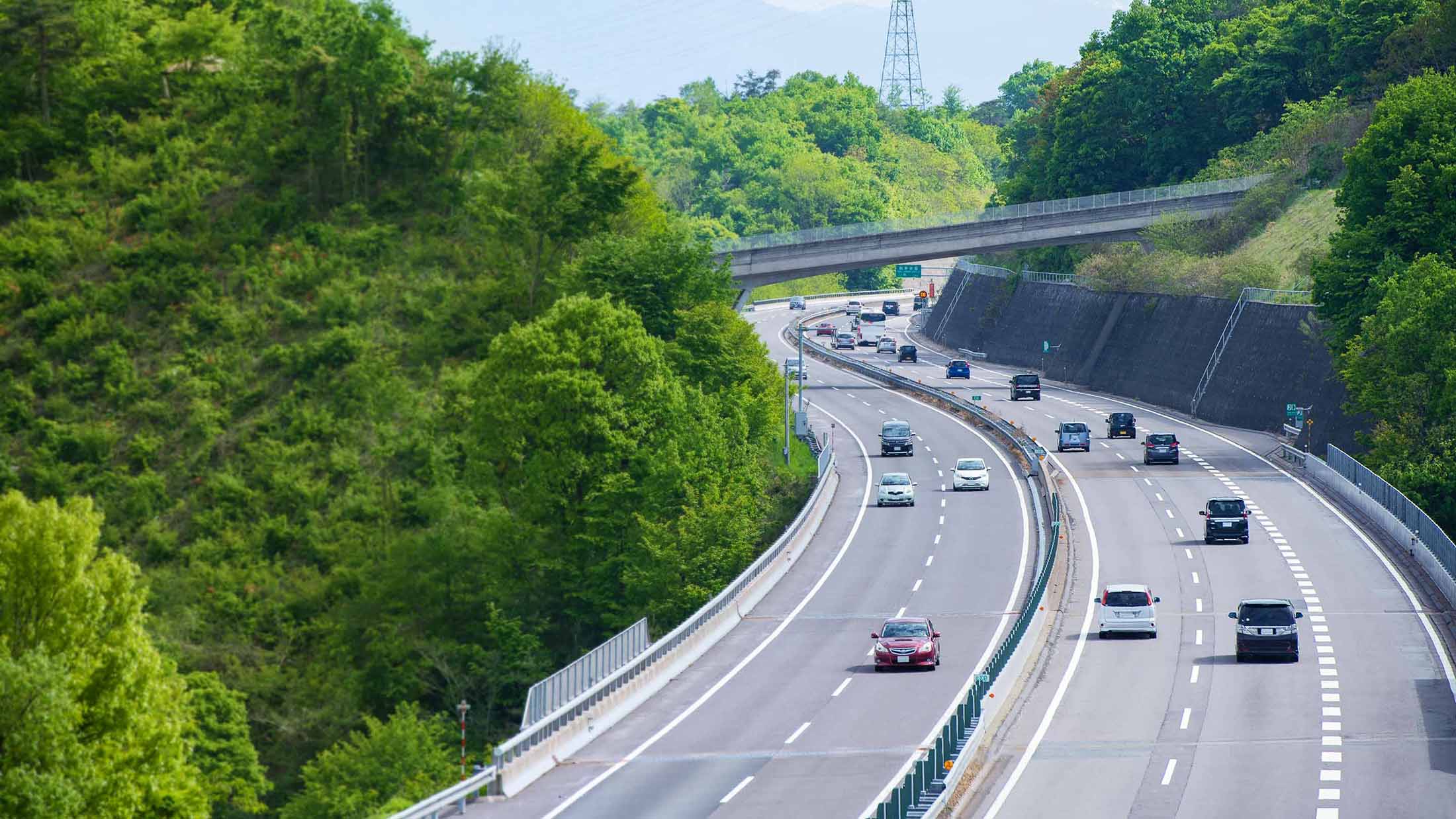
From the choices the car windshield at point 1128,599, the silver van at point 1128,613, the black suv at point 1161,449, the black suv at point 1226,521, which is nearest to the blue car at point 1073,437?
the black suv at point 1161,449

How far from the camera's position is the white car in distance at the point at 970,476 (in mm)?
79812

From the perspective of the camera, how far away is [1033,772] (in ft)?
117

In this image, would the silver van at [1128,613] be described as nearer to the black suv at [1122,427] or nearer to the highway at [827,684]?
the highway at [827,684]

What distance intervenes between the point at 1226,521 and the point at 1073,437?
82.3 feet

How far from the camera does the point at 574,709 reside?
39281 mm

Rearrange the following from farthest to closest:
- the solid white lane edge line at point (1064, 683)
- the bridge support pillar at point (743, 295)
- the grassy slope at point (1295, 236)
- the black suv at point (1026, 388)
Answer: the bridge support pillar at point (743, 295) < the black suv at point (1026, 388) < the grassy slope at point (1295, 236) < the solid white lane edge line at point (1064, 683)

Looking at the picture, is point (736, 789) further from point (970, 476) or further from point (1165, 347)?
point (1165, 347)

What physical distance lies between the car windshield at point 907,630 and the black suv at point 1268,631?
846 cm

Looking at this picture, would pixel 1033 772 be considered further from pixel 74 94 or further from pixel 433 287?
pixel 74 94

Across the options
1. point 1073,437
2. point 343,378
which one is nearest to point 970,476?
point 1073,437

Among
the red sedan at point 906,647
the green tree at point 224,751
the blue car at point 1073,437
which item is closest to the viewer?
the red sedan at point 906,647

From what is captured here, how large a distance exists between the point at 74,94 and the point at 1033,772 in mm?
89362

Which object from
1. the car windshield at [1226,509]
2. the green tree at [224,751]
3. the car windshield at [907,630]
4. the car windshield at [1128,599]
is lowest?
the green tree at [224,751]

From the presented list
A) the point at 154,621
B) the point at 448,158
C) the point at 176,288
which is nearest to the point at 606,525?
the point at 154,621
